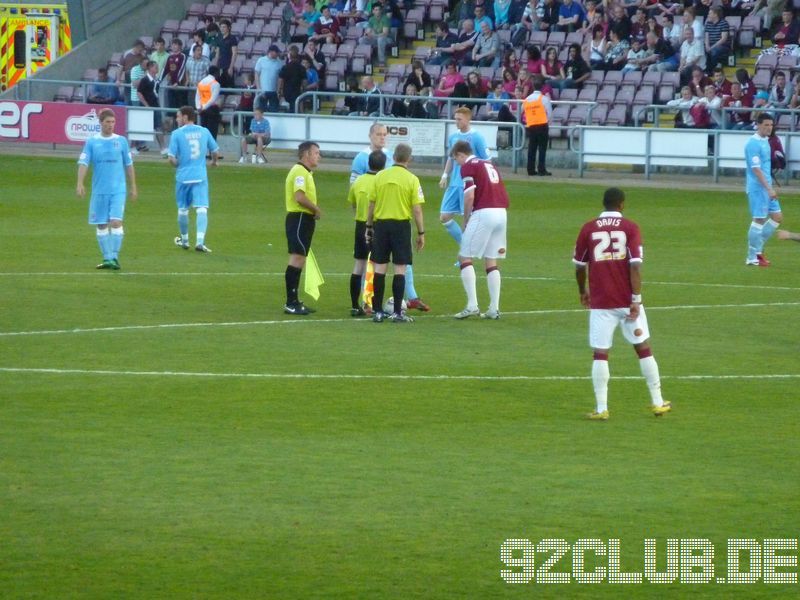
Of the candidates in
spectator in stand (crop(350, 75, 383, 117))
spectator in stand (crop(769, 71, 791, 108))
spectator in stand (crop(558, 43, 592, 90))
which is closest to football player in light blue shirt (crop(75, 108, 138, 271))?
spectator in stand (crop(350, 75, 383, 117))

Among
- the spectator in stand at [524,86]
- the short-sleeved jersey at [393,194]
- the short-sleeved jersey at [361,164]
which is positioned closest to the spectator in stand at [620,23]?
the spectator in stand at [524,86]

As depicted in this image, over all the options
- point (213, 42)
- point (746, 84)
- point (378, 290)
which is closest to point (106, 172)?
point (378, 290)

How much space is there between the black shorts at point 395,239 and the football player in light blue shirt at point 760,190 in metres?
6.38

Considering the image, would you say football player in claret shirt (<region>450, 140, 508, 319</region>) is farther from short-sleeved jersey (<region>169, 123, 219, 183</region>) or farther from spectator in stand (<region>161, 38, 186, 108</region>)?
spectator in stand (<region>161, 38, 186, 108</region>)

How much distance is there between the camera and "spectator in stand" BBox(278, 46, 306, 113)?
124 feet

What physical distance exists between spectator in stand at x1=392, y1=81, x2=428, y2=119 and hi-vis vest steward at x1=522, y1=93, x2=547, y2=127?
12.2ft

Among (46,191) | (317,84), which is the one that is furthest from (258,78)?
(46,191)

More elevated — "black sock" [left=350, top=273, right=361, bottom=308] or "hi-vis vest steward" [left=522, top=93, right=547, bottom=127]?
"hi-vis vest steward" [left=522, top=93, right=547, bottom=127]

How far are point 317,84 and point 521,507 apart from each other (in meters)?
30.7

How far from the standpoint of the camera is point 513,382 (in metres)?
13.4

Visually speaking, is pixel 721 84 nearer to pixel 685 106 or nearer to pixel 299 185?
pixel 685 106

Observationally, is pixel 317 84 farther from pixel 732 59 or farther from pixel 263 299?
pixel 263 299

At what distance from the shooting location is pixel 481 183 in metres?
16.6

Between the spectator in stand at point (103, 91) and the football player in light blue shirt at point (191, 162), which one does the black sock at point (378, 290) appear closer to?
the football player in light blue shirt at point (191, 162)
